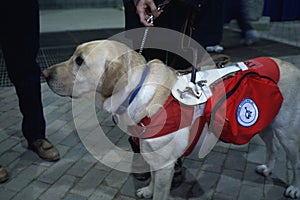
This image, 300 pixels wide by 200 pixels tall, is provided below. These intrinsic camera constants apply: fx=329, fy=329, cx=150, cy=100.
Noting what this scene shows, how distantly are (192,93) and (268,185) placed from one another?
118 cm

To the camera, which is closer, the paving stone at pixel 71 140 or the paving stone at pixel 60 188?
the paving stone at pixel 60 188

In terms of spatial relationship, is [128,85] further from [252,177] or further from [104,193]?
[252,177]

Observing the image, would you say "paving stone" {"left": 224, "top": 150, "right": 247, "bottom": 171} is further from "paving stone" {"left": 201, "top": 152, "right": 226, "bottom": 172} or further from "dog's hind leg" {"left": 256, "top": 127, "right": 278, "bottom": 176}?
"dog's hind leg" {"left": 256, "top": 127, "right": 278, "bottom": 176}

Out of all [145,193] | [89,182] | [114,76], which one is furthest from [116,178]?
[114,76]

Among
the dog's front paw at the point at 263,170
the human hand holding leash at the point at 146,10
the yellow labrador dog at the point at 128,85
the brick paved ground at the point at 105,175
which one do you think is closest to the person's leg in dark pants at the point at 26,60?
the brick paved ground at the point at 105,175

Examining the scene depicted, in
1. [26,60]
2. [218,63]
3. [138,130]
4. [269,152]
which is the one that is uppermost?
[218,63]

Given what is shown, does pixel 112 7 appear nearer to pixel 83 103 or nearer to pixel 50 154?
pixel 83 103

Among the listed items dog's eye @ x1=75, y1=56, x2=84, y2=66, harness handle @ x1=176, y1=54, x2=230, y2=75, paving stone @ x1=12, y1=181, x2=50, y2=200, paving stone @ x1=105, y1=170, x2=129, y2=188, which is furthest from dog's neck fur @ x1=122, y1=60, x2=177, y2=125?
paving stone @ x1=12, y1=181, x2=50, y2=200

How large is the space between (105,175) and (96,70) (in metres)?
1.18

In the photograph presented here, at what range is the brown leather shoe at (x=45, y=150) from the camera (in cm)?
291

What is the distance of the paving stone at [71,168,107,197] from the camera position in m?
2.56

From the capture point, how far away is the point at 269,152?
2.69m

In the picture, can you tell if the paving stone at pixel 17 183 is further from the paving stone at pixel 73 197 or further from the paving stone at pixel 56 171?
the paving stone at pixel 73 197

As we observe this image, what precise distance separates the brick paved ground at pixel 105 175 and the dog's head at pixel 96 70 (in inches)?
37.3
